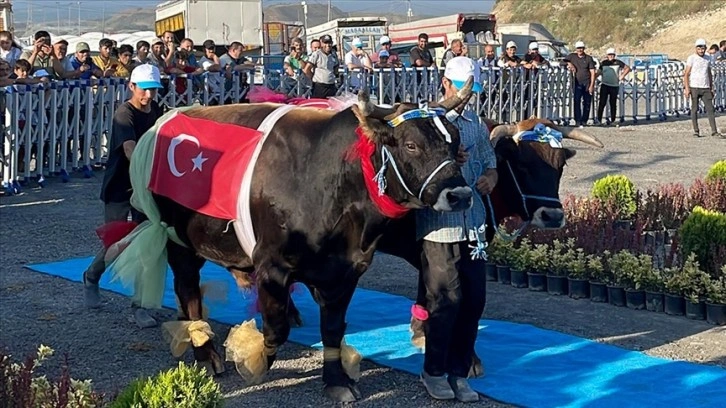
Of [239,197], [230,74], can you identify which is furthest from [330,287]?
[230,74]

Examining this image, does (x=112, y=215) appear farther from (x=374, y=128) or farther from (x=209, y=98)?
(x=209, y=98)

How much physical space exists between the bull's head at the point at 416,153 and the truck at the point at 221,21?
97.1ft

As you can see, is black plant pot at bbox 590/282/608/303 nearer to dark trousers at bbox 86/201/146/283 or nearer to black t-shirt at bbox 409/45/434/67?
dark trousers at bbox 86/201/146/283

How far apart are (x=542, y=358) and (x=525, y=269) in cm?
225

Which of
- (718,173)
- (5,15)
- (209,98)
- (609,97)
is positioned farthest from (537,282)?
(5,15)

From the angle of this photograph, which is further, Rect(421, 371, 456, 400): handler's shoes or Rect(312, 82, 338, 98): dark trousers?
Rect(312, 82, 338, 98): dark trousers

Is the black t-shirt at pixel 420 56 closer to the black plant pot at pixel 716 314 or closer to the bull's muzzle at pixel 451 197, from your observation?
the black plant pot at pixel 716 314

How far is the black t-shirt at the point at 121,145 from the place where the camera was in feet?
24.0

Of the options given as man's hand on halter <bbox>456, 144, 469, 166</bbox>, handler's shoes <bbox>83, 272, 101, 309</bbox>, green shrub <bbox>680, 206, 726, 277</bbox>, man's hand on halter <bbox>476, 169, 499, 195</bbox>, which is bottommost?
handler's shoes <bbox>83, 272, 101, 309</bbox>

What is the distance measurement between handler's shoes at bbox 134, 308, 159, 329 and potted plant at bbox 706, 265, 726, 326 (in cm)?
402

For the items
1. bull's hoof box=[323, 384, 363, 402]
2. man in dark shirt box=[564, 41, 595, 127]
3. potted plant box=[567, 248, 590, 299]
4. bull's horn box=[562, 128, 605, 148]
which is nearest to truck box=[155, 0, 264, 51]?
man in dark shirt box=[564, 41, 595, 127]

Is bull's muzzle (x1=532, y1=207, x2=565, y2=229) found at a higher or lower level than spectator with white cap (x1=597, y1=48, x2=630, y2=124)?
lower

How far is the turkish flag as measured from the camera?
19.8 feet

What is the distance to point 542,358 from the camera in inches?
264
